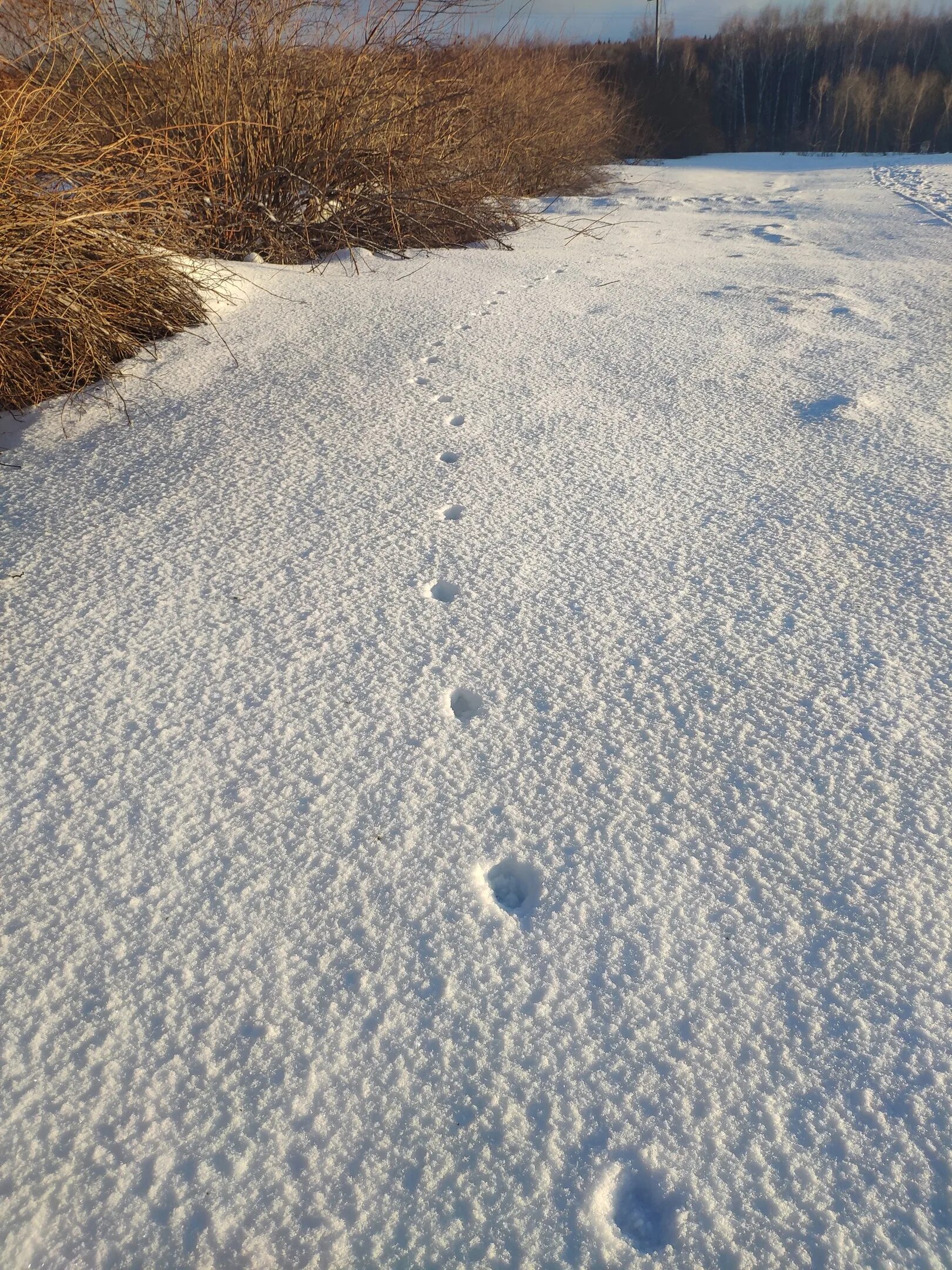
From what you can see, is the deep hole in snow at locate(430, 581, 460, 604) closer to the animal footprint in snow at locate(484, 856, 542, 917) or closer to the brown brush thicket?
the animal footprint in snow at locate(484, 856, 542, 917)

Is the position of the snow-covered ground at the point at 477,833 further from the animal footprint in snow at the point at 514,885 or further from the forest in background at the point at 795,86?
the forest in background at the point at 795,86

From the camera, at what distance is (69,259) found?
5.98 ft

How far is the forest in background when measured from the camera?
1357 cm

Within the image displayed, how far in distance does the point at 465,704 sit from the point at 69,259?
1.55 m

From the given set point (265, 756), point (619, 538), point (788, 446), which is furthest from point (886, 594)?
point (265, 756)

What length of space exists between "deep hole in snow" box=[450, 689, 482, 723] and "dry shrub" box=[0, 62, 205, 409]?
133 cm

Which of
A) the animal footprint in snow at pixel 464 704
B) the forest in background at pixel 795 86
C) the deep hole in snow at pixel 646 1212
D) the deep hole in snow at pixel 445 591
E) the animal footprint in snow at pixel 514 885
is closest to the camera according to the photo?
the deep hole in snow at pixel 646 1212

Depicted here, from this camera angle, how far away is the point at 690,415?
1904mm

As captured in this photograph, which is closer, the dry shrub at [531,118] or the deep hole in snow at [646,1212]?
the deep hole in snow at [646,1212]

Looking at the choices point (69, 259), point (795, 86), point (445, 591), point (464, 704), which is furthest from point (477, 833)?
point (795, 86)

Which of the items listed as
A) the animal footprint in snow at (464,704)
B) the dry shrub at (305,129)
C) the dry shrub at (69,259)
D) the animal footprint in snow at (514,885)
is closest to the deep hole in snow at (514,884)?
the animal footprint in snow at (514,885)

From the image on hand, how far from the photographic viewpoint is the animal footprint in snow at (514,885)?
2.84 feet

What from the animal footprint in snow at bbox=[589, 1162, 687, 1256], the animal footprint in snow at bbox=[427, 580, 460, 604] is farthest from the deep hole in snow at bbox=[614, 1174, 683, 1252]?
the animal footprint in snow at bbox=[427, 580, 460, 604]

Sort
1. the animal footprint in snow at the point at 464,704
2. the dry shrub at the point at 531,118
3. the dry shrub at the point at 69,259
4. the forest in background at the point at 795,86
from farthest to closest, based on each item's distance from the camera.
→ the forest in background at the point at 795,86
the dry shrub at the point at 531,118
the dry shrub at the point at 69,259
the animal footprint in snow at the point at 464,704
